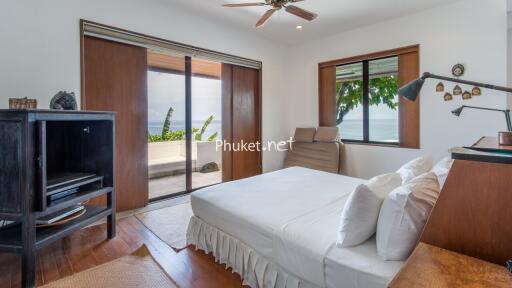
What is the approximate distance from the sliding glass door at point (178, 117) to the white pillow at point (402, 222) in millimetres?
3070

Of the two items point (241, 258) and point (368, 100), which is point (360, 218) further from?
point (368, 100)

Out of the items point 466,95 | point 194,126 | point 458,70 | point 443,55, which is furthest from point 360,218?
point 194,126

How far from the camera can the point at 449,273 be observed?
0.83 meters

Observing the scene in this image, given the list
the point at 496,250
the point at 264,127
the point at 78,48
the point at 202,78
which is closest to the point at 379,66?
the point at 264,127

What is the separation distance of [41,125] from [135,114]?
1476 mm

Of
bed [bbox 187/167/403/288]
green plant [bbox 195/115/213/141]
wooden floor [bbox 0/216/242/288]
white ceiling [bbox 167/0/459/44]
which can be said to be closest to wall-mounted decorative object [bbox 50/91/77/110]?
wooden floor [bbox 0/216/242/288]

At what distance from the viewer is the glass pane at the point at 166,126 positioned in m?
3.54

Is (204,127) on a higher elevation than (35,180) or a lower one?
higher

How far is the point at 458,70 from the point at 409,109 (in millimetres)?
719

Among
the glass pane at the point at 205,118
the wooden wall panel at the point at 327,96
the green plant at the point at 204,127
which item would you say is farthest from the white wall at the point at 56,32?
the wooden wall panel at the point at 327,96

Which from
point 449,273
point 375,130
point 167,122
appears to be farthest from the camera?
point 375,130

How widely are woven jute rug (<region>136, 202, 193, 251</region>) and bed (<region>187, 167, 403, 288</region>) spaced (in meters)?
0.20

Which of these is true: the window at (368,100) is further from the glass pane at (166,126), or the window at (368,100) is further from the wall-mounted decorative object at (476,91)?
the glass pane at (166,126)

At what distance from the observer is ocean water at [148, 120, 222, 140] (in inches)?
141
